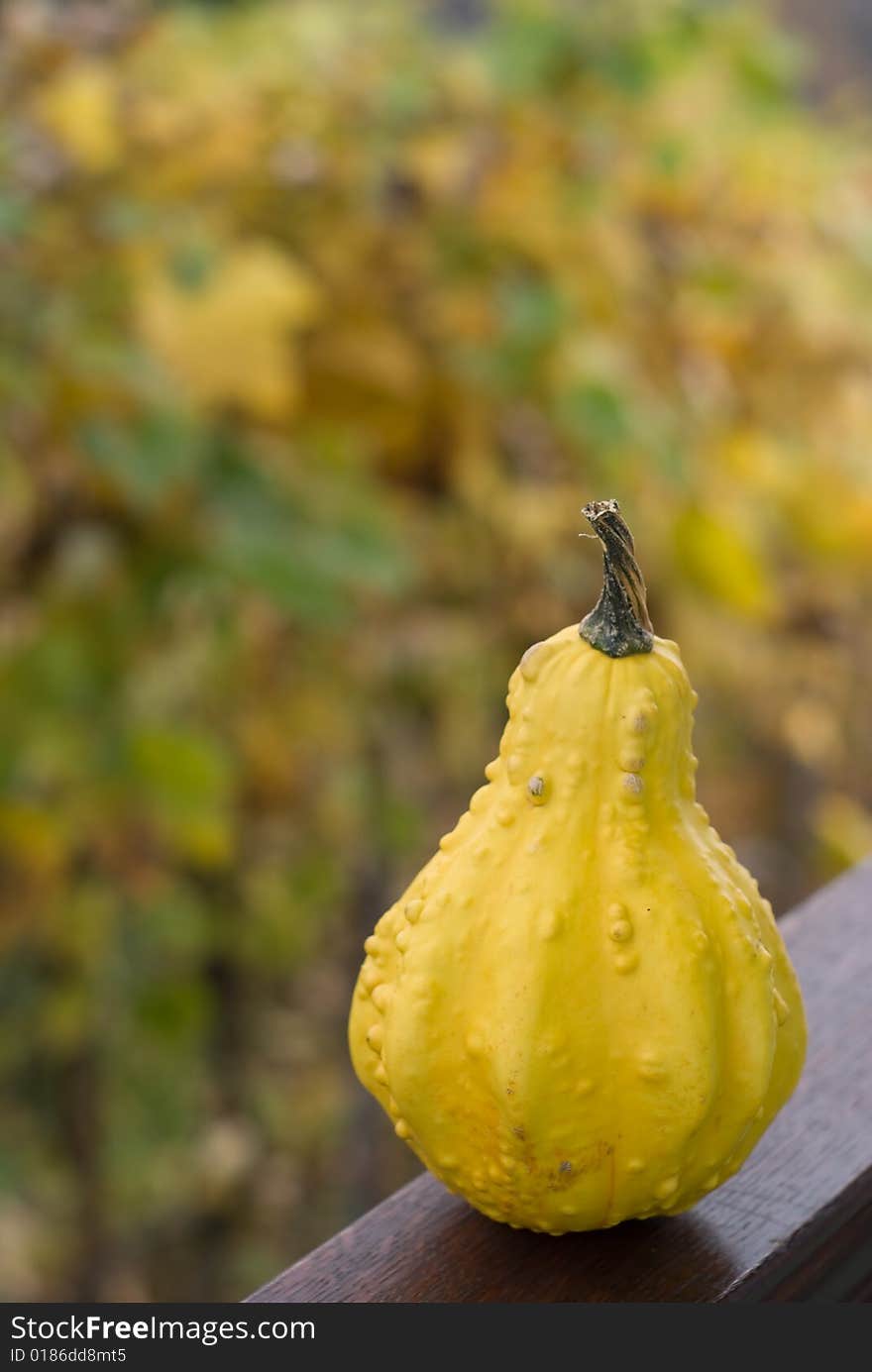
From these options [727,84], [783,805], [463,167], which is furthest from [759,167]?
[783,805]

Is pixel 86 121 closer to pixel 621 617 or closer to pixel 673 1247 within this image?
pixel 621 617

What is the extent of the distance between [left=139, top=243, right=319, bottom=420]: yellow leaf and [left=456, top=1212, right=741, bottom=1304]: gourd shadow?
108cm

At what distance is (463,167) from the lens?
1.81 metres

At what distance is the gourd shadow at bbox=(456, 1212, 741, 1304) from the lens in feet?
2.03

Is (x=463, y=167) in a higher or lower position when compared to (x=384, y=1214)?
higher

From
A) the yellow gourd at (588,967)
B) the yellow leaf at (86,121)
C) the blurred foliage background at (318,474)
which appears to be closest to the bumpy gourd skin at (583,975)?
the yellow gourd at (588,967)

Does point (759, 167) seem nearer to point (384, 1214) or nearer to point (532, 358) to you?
point (532, 358)

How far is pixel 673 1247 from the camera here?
65 centimetres

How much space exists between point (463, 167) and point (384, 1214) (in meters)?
1.40

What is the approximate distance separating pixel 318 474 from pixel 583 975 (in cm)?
114

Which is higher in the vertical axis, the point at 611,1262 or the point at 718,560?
the point at 718,560

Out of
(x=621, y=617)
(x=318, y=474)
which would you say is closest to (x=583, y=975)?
(x=621, y=617)

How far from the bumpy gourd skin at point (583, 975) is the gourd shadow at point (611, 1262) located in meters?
0.03

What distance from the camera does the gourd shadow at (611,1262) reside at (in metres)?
0.62
